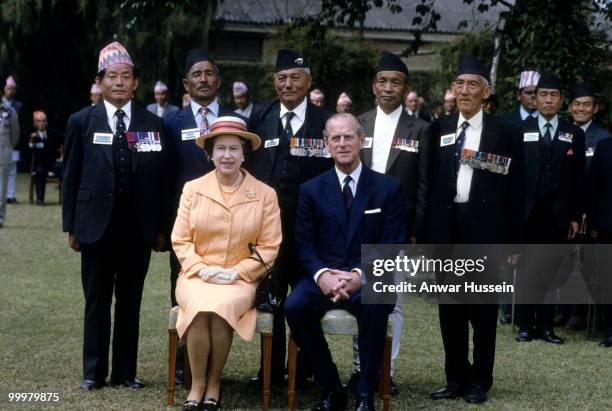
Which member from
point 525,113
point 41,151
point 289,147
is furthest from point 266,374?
point 41,151

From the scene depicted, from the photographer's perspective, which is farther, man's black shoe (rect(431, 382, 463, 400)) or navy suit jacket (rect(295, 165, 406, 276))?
man's black shoe (rect(431, 382, 463, 400))

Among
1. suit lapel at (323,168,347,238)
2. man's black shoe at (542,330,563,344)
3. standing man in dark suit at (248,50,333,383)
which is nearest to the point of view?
suit lapel at (323,168,347,238)

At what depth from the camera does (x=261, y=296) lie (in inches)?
274

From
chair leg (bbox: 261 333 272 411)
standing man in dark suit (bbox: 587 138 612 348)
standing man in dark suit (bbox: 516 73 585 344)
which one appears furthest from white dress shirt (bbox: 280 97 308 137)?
standing man in dark suit (bbox: 587 138 612 348)

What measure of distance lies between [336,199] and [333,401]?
1287mm

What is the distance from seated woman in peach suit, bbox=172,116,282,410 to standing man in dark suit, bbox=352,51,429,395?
3.10 ft

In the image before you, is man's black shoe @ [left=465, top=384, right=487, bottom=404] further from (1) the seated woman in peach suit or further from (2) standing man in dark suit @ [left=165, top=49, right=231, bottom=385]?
(2) standing man in dark suit @ [left=165, top=49, right=231, bottom=385]

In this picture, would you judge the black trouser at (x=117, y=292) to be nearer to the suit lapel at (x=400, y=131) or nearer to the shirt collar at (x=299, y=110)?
the shirt collar at (x=299, y=110)

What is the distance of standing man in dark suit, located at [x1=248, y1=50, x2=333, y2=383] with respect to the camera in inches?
296

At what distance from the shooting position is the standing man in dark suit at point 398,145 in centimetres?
752

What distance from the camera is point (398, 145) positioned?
7562 millimetres

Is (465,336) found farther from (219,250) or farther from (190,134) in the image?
(190,134)

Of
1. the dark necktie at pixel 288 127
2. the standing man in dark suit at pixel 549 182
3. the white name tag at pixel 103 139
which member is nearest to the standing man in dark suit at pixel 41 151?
the standing man in dark suit at pixel 549 182

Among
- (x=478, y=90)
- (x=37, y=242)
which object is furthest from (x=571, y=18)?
(x=37, y=242)
